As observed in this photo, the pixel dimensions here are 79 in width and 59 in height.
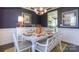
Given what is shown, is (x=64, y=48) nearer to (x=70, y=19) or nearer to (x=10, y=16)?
(x=70, y=19)

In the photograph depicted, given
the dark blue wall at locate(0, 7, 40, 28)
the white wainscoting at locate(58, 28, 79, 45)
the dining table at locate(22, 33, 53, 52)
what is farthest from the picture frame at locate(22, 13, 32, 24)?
the white wainscoting at locate(58, 28, 79, 45)

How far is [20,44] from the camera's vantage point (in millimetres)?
2850

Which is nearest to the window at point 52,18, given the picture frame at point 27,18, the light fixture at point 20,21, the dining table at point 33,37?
the dining table at point 33,37

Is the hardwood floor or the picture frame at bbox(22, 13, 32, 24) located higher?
the picture frame at bbox(22, 13, 32, 24)

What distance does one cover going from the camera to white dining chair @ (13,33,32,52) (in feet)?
9.29

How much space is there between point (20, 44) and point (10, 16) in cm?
52

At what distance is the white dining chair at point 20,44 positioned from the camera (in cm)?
283

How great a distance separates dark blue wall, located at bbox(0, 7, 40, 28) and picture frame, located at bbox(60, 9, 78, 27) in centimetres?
48

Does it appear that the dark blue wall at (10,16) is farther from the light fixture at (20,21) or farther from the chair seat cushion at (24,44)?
the chair seat cushion at (24,44)

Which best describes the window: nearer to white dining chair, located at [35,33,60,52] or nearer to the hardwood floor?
white dining chair, located at [35,33,60,52]

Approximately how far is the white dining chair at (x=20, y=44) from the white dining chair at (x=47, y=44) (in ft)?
0.57
